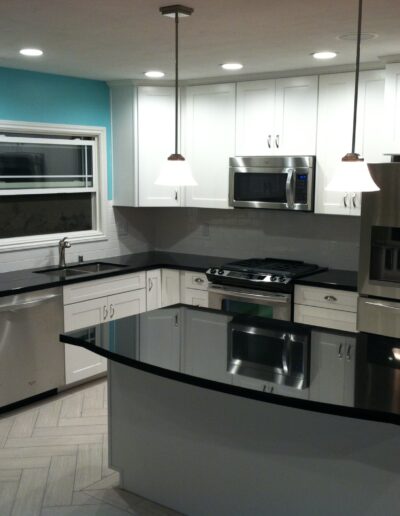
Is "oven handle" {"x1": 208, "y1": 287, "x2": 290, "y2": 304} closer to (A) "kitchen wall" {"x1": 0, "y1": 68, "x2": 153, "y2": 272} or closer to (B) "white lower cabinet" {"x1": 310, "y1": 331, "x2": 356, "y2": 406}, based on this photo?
(A) "kitchen wall" {"x1": 0, "y1": 68, "x2": 153, "y2": 272}

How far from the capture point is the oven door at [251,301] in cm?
473

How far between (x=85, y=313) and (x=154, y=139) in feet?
5.49

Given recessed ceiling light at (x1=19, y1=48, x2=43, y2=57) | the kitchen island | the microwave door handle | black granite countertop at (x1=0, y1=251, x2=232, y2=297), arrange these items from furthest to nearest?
the microwave door handle
black granite countertop at (x1=0, y1=251, x2=232, y2=297)
recessed ceiling light at (x1=19, y1=48, x2=43, y2=57)
the kitchen island

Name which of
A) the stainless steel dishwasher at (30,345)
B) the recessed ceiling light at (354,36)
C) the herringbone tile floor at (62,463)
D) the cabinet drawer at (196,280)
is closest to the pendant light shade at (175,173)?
the recessed ceiling light at (354,36)

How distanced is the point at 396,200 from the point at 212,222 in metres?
2.17

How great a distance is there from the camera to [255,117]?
5102 mm

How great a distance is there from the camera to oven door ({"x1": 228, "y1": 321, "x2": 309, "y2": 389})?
249cm

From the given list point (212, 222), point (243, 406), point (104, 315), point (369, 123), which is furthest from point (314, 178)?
point (243, 406)

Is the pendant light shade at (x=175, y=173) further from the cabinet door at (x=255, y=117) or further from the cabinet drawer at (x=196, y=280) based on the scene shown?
the cabinet drawer at (x=196, y=280)

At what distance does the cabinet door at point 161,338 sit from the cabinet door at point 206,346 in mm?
45

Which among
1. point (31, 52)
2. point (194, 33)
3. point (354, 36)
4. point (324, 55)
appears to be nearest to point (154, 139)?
point (31, 52)

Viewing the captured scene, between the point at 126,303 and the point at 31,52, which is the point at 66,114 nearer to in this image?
the point at 31,52

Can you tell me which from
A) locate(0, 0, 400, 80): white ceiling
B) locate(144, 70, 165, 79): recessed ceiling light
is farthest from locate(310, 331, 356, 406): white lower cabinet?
locate(144, 70, 165, 79): recessed ceiling light

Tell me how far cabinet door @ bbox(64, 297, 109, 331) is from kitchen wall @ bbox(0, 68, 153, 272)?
601mm
